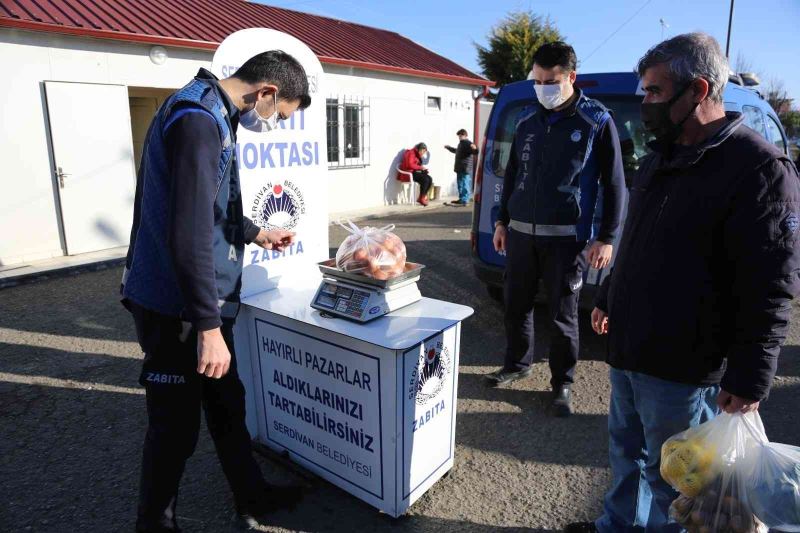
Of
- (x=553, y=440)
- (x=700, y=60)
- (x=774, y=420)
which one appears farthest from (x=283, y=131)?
(x=774, y=420)

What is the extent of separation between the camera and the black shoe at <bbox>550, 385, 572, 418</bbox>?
332 centimetres

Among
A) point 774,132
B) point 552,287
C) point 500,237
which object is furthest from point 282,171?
point 774,132

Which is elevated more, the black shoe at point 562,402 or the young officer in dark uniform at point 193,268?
the young officer in dark uniform at point 193,268

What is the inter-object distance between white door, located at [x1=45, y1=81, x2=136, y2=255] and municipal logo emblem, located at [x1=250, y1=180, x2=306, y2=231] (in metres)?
5.57

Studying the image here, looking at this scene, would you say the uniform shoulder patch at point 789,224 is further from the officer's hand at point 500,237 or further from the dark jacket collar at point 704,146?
the officer's hand at point 500,237

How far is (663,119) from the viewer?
5.72 ft

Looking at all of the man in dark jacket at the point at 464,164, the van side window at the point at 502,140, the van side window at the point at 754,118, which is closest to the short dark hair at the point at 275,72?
the van side window at the point at 502,140

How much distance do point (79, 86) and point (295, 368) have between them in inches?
249

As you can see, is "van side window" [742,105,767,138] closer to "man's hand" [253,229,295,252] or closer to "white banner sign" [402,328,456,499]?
"white banner sign" [402,328,456,499]

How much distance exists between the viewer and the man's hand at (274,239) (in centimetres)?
257

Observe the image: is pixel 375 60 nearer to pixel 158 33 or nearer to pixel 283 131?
pixel 158 33

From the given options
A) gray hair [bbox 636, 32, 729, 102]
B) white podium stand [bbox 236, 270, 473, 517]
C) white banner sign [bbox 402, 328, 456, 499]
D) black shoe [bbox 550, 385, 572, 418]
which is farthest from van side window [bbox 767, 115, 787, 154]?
white banner sign [bbox 402, 328, 456, 499]

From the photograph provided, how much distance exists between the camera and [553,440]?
308 cm

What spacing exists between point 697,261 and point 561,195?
4.93ft
